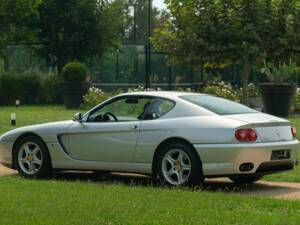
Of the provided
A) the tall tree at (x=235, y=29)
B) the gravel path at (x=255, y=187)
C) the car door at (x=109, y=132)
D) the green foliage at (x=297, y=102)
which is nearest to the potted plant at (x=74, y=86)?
the green foliage at (x=297, y=102)

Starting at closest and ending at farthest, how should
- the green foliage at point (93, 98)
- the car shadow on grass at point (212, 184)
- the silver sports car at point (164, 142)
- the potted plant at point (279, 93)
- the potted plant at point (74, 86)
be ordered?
the silver sports car at point (164, 142) < the car shadow on grass at point (212, 184) < the potted plant at point (279, 93) < the green foliage at point (93, 98) < the potted plant at point (74, 86)

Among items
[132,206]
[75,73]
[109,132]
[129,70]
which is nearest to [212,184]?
[109,132]

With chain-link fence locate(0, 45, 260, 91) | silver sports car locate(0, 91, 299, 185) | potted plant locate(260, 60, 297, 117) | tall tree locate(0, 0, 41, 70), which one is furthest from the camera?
tall tree locate(0, 0, 41, 70)

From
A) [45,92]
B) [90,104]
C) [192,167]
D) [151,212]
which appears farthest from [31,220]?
[45,92]

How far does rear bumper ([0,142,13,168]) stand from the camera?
1241 cm

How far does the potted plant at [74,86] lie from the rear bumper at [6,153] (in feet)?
65.5

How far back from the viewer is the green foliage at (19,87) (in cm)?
3659

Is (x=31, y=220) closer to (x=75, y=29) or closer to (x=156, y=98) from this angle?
(x=156, y=98)

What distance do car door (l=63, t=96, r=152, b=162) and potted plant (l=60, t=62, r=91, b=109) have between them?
2081cm

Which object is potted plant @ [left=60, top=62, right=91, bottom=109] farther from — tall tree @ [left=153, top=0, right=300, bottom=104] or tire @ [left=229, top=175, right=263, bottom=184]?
tire @ [left=229, top=175, right=263, bottom=184]

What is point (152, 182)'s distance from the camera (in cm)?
1137

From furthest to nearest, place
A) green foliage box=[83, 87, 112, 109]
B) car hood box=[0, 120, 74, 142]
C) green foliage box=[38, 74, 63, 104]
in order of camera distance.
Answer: green foliage box=[38, 74, 63, 104]
green foliage box=[83, 87, 112, 109]
car hood box=[0, 120, 74, 142]

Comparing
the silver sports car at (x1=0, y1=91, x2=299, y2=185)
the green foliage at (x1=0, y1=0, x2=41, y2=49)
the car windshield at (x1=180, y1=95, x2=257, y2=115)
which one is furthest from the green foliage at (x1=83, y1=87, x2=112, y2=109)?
the car windshield at (x1=180, y1=95, x2=257, y2=115)

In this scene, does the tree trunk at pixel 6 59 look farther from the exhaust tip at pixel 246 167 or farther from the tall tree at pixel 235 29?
the exhaust tip at pixel 246 167
